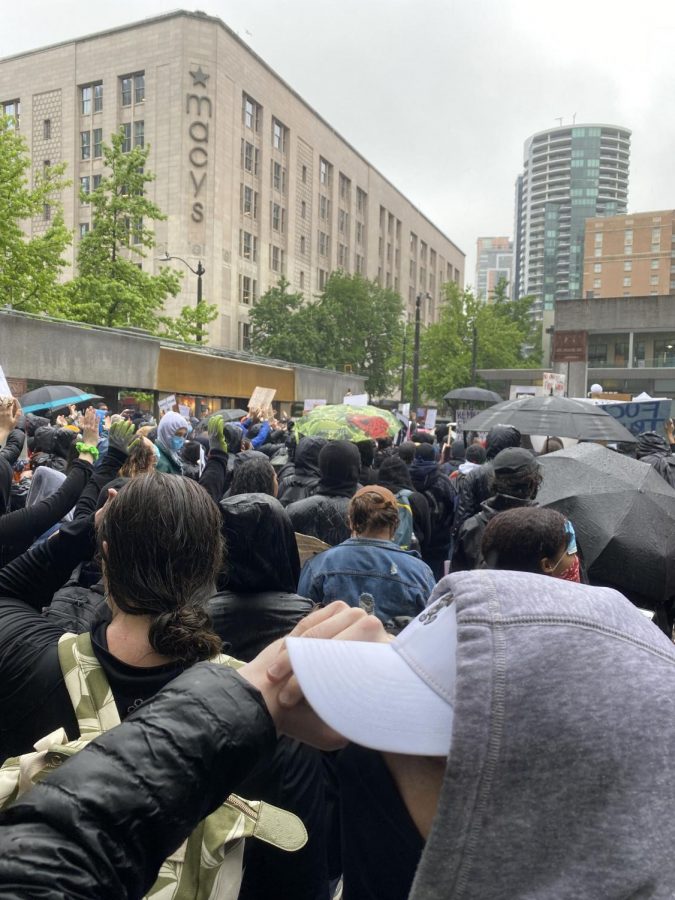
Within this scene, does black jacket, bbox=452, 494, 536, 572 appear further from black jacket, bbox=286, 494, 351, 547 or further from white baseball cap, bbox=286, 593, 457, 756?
white baseball cap, bbox=286, 593, 457, 756

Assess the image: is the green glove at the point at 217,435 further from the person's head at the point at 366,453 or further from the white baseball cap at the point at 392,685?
the white baseball cap at the point at 392,685

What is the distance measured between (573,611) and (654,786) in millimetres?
209

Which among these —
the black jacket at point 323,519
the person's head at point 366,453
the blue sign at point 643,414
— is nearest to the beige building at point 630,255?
the blue sign at point 643,414

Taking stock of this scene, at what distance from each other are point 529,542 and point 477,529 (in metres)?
1.47

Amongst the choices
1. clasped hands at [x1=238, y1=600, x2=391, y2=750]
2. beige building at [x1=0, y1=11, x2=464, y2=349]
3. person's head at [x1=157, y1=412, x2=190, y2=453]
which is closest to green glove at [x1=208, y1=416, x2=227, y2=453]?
person's head at [x1=157, y1=412, x2=190, y2=453]

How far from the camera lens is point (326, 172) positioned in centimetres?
7106

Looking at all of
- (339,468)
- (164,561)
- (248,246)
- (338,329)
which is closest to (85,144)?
(248,246)

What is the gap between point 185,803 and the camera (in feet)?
2.82

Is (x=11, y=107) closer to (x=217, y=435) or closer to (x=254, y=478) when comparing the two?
(x=217, y=435)

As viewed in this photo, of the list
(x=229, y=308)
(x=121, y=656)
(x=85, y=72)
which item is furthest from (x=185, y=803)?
(x=85, y=72)

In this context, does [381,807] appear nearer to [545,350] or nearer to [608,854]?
[608,854]

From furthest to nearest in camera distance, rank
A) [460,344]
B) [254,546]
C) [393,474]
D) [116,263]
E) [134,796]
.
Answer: [460,344]
[116,263]
[393,474]
[254,546]
[134,796]

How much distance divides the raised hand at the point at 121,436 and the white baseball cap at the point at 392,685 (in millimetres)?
2778

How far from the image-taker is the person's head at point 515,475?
4.43 m
